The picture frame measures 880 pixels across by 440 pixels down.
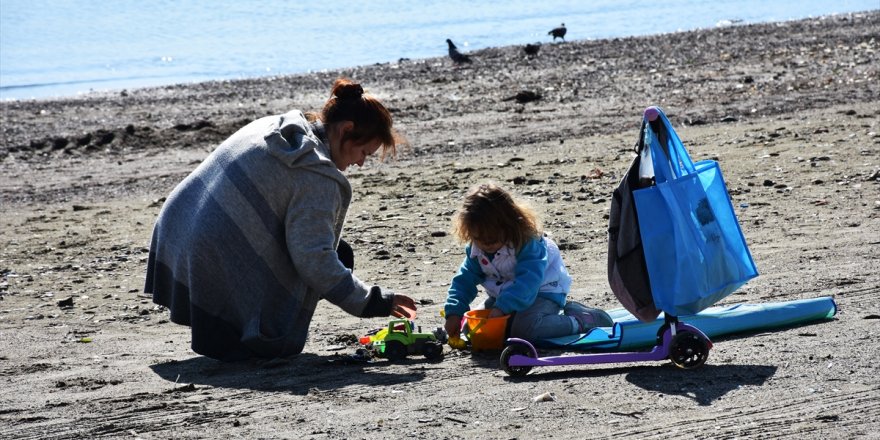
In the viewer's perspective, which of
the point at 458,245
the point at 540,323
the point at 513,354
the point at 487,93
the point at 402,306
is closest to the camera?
the point at 513,354

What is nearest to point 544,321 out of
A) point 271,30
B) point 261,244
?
point 261,244

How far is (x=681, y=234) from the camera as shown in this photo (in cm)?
471

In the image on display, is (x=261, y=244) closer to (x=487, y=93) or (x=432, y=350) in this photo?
(x=432, y=350)

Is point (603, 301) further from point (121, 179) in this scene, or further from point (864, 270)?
point (121, 179)

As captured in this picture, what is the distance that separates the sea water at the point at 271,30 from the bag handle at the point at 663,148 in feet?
55.9

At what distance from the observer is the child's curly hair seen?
5188mm

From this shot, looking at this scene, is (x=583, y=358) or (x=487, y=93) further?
(x=487, y=93)

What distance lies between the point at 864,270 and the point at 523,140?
606 centimetres

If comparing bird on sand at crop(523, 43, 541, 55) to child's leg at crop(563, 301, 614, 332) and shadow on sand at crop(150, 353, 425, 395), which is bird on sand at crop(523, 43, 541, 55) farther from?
shadow on sand at crop(150, 353, 425, 395)

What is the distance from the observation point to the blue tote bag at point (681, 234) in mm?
4723

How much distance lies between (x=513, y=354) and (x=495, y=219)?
639 millimetres

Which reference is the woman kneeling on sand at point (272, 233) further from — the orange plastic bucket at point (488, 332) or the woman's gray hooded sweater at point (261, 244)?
the orange plastic bucket at point (488, 332)

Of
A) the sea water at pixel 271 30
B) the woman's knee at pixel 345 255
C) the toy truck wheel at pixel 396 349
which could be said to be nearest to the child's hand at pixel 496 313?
the toy truck wheel at pixel 396 349

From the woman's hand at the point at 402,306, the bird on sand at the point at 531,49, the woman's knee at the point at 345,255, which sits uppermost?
the bird on sand at the point at 531,49
